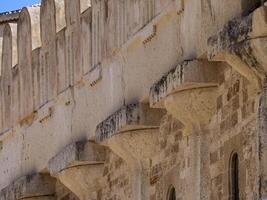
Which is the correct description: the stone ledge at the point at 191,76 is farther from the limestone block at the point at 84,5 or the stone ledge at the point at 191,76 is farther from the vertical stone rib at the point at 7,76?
the vertical stone rib at the point at 7,76

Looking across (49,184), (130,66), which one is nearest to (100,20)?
(130,66)

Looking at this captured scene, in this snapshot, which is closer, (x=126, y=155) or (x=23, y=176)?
(x=126, y=155)

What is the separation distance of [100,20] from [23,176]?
2923 millimetres

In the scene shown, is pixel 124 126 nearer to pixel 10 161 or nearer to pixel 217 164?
pixel 217 164

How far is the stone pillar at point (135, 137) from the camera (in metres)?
17.9

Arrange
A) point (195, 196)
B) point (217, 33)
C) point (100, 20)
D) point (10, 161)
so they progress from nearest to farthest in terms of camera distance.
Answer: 1. point (217, 33)
2. point (195, 196)
3. point (100, 20)
4. point (10, 161)

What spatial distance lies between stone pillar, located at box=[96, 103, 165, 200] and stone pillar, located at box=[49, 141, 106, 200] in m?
0.85

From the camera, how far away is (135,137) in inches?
716

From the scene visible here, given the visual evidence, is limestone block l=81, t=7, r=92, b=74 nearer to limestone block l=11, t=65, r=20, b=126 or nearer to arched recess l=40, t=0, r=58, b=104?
arched recess l=40, t=0, r=58, b=104

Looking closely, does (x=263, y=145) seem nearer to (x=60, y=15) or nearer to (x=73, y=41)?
(x=73, y=41)

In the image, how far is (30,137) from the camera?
70.8 feet

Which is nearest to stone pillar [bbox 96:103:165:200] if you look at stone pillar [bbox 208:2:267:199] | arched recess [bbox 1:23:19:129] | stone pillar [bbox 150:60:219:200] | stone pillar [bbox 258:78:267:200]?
stone pillar [bbox 150:60:219:200]

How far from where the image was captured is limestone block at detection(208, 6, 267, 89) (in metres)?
14.9

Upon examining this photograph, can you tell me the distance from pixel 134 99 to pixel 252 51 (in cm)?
329
